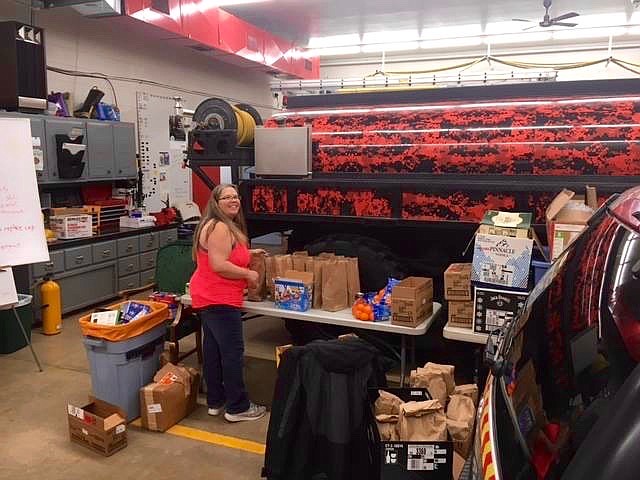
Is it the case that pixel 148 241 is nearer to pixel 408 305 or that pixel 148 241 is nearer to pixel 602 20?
pixel 408 305

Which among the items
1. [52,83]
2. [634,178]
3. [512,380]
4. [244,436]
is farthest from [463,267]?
[52,83]

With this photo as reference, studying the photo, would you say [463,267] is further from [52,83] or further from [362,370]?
[52,83]

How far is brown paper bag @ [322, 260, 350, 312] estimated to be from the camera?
129 inches

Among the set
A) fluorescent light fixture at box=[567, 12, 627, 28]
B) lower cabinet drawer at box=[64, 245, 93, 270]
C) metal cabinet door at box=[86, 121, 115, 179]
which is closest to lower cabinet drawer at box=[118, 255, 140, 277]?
lower cabinet drawer at box=[64, 245, 93, 270]

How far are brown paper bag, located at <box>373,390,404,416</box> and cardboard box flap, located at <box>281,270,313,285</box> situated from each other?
1.02 meters

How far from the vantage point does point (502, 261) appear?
8.89 feet

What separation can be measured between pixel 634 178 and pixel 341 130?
6.13 ft

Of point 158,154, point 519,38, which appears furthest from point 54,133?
point 519,38

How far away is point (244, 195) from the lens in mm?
3939

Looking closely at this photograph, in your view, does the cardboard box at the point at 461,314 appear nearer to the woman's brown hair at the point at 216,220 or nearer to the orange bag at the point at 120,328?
the woman's brown hair at the point at 216,220

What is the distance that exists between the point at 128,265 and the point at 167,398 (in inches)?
118

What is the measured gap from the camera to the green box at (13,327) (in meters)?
4.17

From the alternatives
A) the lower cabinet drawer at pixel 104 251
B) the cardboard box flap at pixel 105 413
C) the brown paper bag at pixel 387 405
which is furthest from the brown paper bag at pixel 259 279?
the lower cabinet drawer at pixel 104 251

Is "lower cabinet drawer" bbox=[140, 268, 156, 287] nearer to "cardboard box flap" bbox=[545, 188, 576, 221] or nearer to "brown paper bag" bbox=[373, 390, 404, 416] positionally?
"brown paper bag" bbox=[373, 390, 404, 416]
